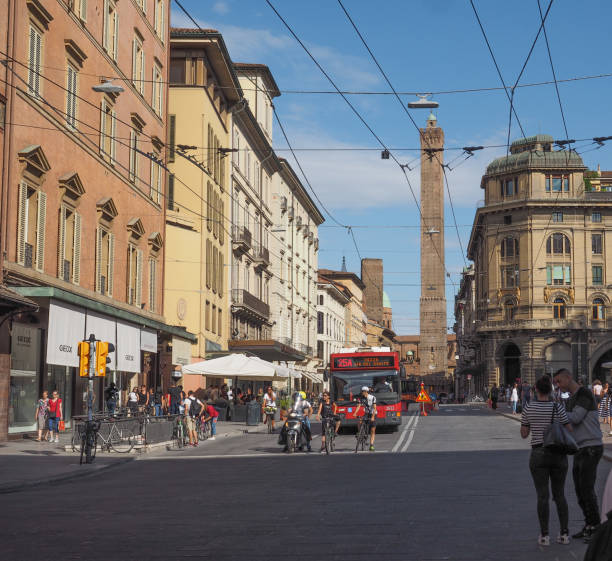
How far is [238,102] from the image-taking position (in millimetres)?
54531

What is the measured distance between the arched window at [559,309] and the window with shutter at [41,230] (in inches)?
2575

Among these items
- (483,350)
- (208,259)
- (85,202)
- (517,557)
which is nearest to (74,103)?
(85,202)

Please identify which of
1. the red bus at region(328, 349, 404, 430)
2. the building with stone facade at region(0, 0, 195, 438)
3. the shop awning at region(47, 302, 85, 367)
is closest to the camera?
the building with stone facade at region(0, 0, 195, 438)

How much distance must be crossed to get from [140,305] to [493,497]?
83.8 feet

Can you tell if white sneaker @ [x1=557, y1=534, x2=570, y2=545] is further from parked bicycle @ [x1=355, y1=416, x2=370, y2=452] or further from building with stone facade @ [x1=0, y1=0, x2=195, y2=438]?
building with stone facade @ [x1=0, y1=0, x2=195, y2=438]

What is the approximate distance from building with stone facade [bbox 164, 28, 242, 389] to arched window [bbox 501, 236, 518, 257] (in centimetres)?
4501

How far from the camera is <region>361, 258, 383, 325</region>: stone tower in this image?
154125mm

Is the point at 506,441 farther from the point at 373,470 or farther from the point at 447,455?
the point at 373,470

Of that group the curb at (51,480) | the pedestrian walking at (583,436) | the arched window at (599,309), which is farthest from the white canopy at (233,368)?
the arched window at (599,309)

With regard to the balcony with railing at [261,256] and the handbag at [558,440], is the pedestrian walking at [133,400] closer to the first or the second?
the handbag at [558,440]

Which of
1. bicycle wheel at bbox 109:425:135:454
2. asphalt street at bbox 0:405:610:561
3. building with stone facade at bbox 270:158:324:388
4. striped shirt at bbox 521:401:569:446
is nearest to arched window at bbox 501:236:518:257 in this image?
building with stone facade at bbox 270:158:324:388

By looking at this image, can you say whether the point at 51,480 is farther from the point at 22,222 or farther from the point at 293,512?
the point at 22,222

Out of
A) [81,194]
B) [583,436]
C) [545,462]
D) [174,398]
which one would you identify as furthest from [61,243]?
[545,462]

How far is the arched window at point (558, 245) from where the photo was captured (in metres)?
87.2
